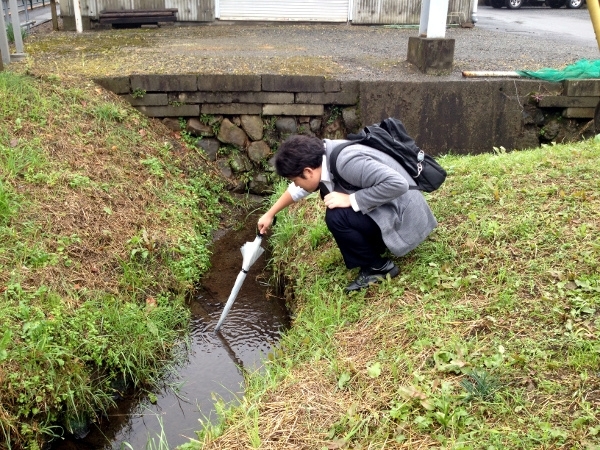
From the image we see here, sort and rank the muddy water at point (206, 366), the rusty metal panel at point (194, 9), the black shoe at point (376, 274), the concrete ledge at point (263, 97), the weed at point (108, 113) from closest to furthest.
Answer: the muddy water at point (206, 366) → the black shoe at point (376, 274) → the weed at point (108, 113) → the concrete ledge at point (263, 97) → the rusty metal panel at point (194, 9)

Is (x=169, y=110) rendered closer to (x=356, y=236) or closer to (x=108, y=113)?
(x=108, y=113)

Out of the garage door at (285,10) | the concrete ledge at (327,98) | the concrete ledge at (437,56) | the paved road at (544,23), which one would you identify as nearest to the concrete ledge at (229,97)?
the concrete ledge at (327,98)

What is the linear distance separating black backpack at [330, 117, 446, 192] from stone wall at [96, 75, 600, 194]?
312 centimetres

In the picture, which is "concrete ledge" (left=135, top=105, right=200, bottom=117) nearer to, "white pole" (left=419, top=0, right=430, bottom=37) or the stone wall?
the stone wall

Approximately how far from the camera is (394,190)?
3.51 meters

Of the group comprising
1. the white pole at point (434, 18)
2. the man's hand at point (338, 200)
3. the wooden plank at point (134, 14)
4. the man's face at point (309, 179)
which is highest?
the white pole at point (434, 18)

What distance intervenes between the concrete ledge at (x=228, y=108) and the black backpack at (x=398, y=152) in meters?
3.28

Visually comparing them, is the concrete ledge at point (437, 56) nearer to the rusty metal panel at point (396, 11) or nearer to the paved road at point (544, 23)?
the paved road at point (544, 23)

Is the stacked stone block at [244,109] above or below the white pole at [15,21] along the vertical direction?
below

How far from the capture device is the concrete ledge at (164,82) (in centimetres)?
672

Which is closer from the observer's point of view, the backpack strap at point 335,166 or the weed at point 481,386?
the weed at point 481,386

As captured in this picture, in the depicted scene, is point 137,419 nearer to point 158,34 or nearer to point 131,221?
point 131,221

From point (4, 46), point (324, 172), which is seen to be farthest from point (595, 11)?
point (4, 46)

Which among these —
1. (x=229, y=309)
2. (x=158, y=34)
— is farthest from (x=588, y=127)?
(x=158, y=34)
